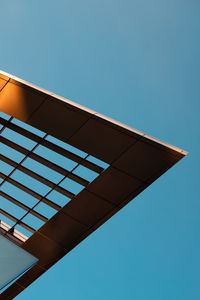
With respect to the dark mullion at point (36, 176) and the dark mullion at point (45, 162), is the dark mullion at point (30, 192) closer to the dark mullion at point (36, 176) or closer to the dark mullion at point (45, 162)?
the dark mullion at point (36, 176)

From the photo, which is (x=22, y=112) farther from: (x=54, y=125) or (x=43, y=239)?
(x=43, y=239)

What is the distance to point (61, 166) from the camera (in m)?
17.6

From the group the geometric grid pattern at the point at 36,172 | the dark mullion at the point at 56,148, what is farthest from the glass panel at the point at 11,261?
the dark mullion at the point at 56,148

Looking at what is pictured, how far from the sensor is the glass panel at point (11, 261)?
1452 cm

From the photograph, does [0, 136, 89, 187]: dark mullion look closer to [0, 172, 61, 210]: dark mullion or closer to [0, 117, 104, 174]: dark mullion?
[0, 117, 104, 174]: dark mullion

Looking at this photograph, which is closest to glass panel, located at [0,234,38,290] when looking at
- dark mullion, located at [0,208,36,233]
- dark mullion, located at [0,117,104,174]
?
dark mullion, located at [0,208,36,233]

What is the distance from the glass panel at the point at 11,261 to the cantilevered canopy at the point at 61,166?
2792mm

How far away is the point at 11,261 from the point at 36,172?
4.88m

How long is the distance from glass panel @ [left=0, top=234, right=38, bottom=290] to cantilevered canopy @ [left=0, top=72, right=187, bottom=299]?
279 centimetres

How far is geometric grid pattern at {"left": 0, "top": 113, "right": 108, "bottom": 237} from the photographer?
17406mm

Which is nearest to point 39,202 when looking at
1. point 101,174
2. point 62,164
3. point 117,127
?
point 62,164

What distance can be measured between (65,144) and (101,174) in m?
2.37

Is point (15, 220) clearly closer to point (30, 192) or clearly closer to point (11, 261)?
point (30, 192)

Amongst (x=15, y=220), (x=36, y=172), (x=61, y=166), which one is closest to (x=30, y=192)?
(x=36, y=172)
